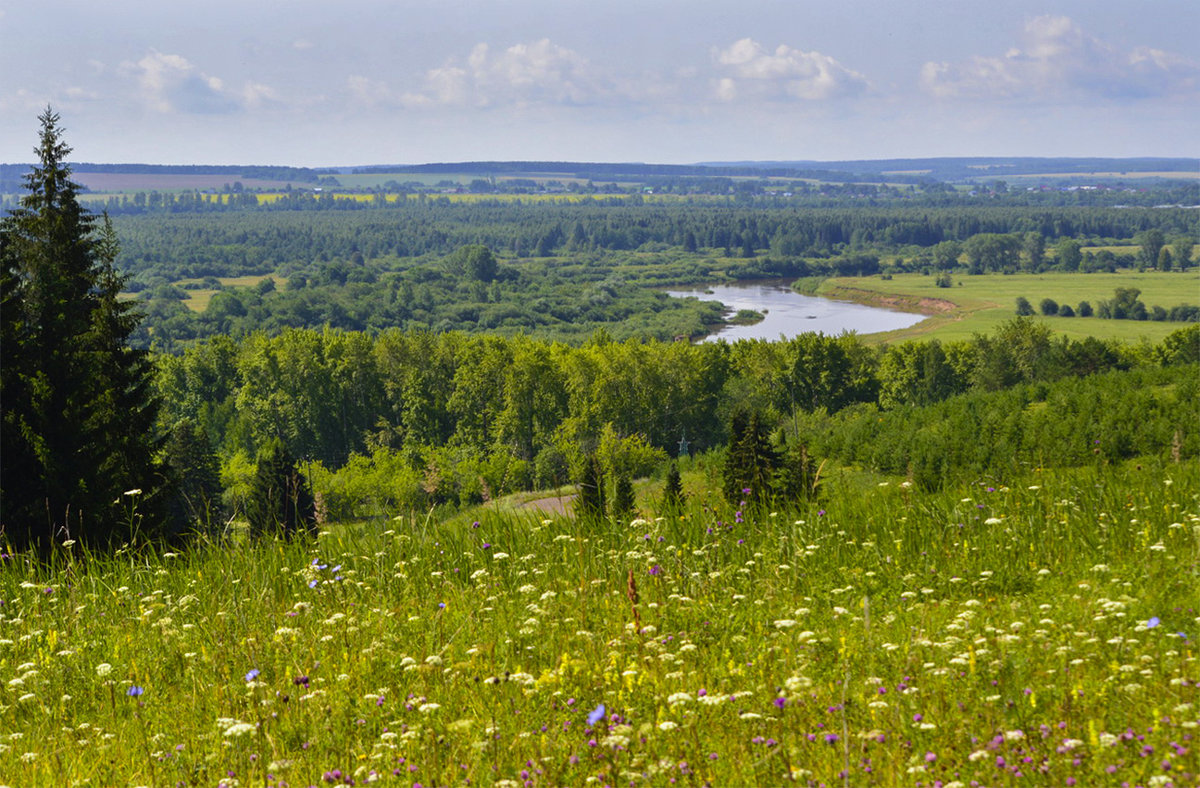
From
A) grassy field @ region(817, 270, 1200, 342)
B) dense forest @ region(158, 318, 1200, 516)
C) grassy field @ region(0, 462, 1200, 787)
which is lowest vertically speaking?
dense forest @ region(158, 318, 1200, 516)

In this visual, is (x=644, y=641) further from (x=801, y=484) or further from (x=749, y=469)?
(x=749, y=469)

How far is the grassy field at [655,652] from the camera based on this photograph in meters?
3.94

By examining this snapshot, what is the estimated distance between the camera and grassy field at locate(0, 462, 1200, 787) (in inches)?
155

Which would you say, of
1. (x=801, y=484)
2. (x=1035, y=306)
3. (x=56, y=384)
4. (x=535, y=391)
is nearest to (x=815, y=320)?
(x=1035, y=306)

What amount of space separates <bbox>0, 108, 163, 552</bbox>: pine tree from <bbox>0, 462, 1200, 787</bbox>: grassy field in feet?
49.2

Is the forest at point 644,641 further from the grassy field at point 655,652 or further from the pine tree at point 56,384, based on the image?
the pine tree at point 56,384

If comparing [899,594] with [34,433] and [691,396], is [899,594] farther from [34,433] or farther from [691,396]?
[691,396]

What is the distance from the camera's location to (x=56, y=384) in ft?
79.1

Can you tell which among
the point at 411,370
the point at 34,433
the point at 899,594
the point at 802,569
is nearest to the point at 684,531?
the point at 802,569

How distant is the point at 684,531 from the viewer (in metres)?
7.38

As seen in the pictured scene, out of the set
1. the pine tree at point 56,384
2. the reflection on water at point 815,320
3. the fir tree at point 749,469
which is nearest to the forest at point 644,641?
the fir tree at point 749,469

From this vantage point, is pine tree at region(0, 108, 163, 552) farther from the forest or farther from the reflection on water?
the reflection on water

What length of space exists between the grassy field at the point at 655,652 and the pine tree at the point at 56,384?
49.2 feet

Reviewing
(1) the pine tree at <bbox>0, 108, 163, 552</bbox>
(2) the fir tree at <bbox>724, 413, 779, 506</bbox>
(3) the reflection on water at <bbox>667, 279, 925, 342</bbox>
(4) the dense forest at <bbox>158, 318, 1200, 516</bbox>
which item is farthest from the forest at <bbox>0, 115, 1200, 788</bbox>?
(3) the reflection on water at <bbox>667, 279, 925, 342</bbox>
